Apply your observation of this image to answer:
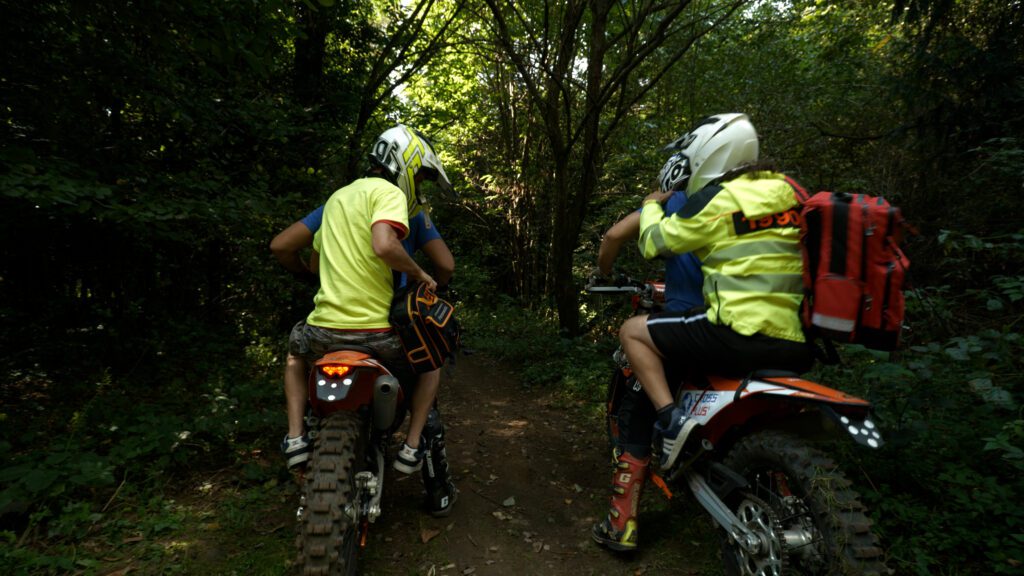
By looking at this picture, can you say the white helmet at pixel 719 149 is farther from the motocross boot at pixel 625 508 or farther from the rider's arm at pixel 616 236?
the motocross boot at pixel 625 508

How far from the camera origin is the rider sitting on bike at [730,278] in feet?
7.14

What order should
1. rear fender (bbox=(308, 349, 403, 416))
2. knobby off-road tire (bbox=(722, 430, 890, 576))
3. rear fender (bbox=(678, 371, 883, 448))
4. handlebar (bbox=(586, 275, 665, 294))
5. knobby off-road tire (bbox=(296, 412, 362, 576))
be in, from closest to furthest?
knobby off-road tire (bbox=(722, 430, 890, 576))
rear fender (bbox=(678, 371, 883, 448))
knobby off-road tire (bbox=(296, 412, 362, 576))
rear fender (bbox=(308, 349, 403, 416))
handlebar (bbox=(586, 275, 665, 294))

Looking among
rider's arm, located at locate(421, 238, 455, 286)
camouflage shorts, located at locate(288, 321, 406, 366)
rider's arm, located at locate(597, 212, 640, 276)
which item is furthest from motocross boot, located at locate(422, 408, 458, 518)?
rider's arm, located at locate(597, 212, 640, 276)

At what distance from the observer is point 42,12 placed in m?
3.83

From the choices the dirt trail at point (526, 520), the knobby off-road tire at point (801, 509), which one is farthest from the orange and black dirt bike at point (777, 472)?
the dirt trail at point (526, 520)

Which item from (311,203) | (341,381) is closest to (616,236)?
(341,381)

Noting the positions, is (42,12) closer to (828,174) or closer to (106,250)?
(106,250)

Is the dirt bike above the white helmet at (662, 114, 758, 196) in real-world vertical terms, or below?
below

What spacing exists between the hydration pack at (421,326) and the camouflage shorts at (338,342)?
64 mm

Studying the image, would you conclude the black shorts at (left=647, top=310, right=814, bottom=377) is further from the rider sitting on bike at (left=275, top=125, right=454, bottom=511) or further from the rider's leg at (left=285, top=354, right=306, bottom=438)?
the rider's leg at (left=285, top=354, right=306, bottom=438)

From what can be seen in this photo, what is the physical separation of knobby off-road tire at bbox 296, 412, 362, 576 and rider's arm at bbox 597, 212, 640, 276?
1727mm

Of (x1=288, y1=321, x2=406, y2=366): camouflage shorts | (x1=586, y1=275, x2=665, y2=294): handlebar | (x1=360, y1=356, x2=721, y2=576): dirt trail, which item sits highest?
(x1=586, y1=275, x2=665, y2=294): handlebar

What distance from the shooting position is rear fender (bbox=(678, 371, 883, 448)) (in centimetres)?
182

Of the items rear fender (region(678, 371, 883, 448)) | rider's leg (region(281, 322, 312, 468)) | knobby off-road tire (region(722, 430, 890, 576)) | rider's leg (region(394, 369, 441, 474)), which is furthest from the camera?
rider's leg (region(394, 369, 441, 474))
